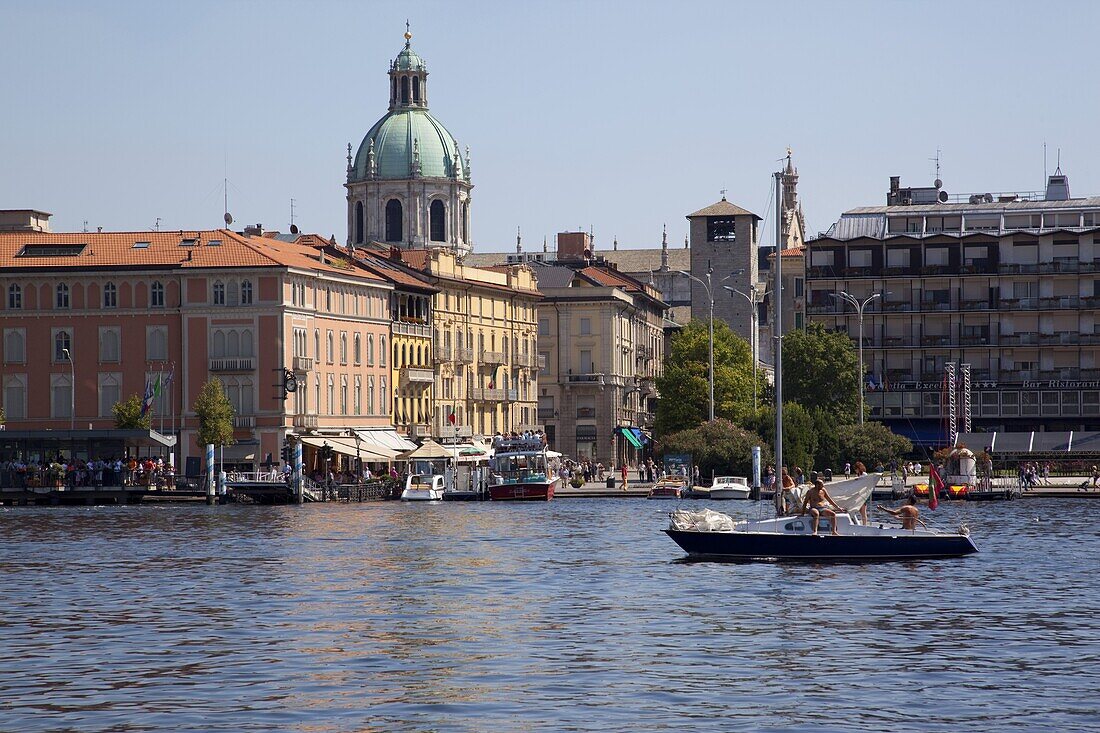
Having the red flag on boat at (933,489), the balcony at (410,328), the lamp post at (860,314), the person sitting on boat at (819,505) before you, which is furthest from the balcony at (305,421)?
the person sitting on boat at (819,505)

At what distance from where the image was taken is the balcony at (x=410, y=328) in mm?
140875

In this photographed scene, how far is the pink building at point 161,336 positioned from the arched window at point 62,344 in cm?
6

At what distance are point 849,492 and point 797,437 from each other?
59.7 metres

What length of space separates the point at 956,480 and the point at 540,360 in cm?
6602

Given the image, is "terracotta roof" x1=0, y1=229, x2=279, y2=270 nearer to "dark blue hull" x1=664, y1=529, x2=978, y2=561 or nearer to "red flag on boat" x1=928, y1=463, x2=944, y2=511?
"red flag on boat" x1=928, y1=463, x2=944, y2=511

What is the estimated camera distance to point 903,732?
27.7m

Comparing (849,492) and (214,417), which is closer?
(849,492)

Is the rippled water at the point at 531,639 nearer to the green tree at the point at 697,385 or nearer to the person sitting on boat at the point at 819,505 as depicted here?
the person sitting on boat at the point at 819,505

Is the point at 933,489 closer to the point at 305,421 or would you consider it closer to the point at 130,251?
the point at 305,421

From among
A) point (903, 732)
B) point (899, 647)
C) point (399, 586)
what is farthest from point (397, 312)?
Result: point (903, 732)

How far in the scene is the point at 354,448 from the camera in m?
120

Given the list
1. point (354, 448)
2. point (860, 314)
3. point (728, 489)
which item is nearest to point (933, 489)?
point (728, 489)

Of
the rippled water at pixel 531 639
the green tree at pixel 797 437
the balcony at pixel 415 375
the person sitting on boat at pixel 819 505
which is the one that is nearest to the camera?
the rippled water at pixel 531 639

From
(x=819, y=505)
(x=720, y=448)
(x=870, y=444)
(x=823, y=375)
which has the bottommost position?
(x=819, y=505)
